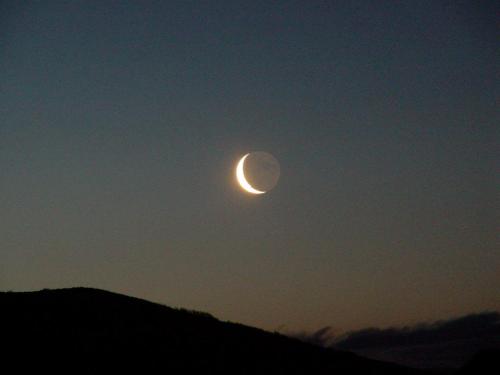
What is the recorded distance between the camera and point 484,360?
1412 inches

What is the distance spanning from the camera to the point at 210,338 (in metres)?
35.7

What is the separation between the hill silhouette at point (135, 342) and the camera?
28438 mm

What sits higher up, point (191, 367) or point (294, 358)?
point (294, 358)

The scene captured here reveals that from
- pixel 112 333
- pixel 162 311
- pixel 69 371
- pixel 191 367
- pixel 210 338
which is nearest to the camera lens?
pixel 69 371

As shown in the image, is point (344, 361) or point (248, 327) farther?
point (248, 327)

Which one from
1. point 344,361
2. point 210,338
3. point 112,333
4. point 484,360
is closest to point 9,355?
point 112,333

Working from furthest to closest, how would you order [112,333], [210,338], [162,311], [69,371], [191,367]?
[162,311]
[210,338]
[112,333]
[191,367]
[69,371]

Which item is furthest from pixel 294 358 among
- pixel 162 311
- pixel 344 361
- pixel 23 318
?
pixel 23 318

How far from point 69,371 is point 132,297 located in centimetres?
1688

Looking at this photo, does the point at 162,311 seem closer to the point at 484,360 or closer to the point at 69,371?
the point at 69,371

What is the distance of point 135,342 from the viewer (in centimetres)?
3178

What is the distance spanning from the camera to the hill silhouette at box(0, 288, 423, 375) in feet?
93.3

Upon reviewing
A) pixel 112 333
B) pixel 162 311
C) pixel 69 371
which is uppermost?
pixel 162 311

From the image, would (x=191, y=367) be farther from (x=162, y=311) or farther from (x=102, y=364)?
(x=162, y=311)
